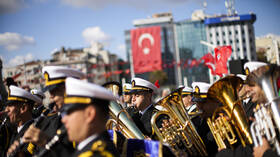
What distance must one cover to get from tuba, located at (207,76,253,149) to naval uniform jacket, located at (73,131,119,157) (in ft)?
4.90

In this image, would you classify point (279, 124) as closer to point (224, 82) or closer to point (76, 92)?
point (224, 82)

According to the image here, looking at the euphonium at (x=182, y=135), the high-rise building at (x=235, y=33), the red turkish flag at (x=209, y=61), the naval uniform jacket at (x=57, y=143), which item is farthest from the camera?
the high-rise building at (x=235, y=33)

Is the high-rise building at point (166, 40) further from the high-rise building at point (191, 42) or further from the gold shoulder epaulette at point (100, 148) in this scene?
A: the gold shoulder epaulette at point (100, 148)

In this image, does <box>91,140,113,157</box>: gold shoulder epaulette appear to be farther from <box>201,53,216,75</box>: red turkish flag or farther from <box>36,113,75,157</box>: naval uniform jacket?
<box>201,53,216,75</box>: red turkish flag

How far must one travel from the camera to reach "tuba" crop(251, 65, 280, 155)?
119 inches

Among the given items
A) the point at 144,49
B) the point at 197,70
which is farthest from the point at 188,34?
the point at 144,49

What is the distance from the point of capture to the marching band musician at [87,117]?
8.63 feet

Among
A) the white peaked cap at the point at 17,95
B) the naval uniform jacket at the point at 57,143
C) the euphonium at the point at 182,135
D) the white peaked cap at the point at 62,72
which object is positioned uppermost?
the white peaked cap at the point at 62,72

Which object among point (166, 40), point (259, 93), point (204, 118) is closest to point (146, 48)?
point (166, 40)

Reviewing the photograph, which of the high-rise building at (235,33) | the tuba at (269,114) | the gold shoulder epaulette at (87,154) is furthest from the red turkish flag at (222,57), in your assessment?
the high-rise building at (235,33)

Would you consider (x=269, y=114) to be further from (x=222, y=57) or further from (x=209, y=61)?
→ (x=209, y=61)

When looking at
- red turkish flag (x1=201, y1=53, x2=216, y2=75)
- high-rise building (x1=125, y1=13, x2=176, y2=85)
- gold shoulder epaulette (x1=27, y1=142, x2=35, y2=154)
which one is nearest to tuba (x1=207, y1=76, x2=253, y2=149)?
gold shoulder epaulette (x1=27, y1=142, x2=35, y2=154)

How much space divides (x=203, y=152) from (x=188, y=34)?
105 metres

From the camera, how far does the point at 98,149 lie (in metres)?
2.62
